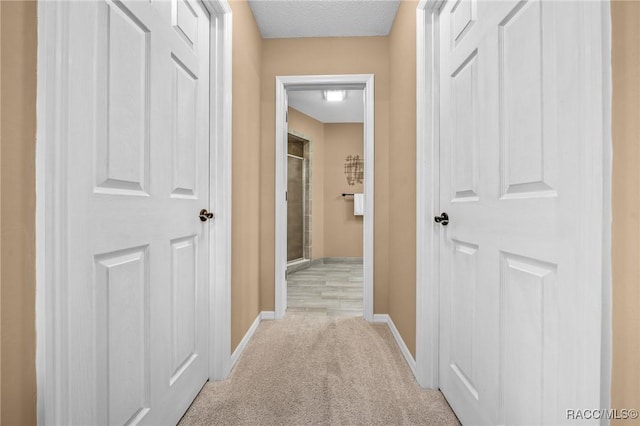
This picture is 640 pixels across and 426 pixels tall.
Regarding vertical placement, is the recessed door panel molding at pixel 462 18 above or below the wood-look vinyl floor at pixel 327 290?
above

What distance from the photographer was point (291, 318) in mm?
2629

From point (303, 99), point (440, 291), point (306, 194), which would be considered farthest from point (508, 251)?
point (306, 194)

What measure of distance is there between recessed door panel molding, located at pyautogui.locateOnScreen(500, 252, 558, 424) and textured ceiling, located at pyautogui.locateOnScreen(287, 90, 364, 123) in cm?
354

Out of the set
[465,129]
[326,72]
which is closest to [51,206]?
[465,129]

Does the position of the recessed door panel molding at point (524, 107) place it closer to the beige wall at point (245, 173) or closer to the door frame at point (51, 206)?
the door frame at point (51, 206)

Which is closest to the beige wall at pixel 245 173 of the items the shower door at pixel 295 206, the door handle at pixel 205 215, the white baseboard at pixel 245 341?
the white baseboard at pixel 245 341

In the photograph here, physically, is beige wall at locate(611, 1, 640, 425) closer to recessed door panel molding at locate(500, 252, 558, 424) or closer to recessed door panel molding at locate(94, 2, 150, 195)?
recessed door panel molding at locate(500, 252, 558, 424)

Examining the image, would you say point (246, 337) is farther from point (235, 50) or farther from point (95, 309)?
point (235, 50)

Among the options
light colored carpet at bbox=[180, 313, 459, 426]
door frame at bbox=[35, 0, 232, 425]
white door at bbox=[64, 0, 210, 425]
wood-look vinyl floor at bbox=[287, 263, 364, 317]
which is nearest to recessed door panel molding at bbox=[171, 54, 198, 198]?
white door at bbox=[64, 0, 210, 425]

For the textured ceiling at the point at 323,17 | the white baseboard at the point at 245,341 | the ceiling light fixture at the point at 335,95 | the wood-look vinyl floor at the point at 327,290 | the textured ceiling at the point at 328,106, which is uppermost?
the textured ceiling at the point at 328,106

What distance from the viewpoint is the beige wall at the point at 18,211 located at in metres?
0.60

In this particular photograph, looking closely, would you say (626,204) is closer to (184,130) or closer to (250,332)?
(184,130)

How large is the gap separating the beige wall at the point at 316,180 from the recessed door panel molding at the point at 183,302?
3718mm

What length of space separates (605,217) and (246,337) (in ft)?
6.68
